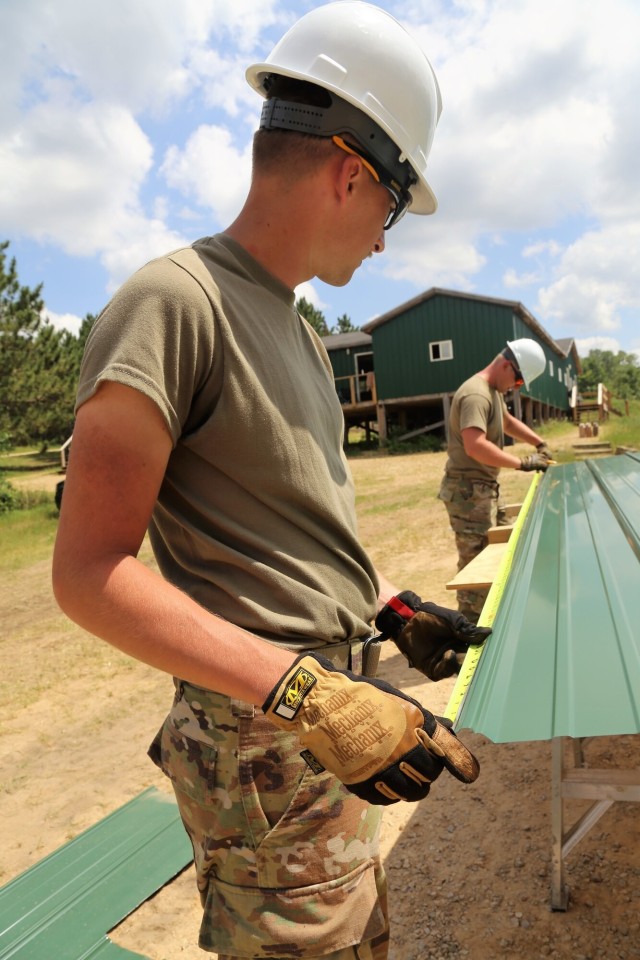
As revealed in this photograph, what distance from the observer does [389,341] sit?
25.4 meters

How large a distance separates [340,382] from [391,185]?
29171 millimetres

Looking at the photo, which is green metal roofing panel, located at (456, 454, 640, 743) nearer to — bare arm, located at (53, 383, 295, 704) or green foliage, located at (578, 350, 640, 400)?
bare arm, located at (53, 383, 295, 704)

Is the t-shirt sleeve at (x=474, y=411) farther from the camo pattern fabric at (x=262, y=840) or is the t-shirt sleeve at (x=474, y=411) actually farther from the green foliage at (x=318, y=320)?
the green foliage at (x=318, y=320)

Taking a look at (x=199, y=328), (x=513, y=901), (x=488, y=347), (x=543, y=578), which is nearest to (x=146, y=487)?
(x=199, y=328)

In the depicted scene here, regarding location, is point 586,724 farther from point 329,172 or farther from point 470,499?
point 470,499

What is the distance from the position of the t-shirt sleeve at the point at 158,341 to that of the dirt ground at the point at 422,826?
100 inches

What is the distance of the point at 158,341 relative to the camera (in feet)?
3.97

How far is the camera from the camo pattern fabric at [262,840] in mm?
1403

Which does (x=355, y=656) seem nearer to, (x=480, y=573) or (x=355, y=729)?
(x=355, y=729)

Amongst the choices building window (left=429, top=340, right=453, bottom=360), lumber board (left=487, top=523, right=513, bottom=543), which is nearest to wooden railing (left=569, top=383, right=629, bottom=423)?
building window (left=429, top=340, right=453, bottom=360)

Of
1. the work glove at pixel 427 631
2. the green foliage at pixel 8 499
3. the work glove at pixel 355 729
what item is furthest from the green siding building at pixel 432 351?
the work glove at pixel 355 729

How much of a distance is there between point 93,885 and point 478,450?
4.00 meters

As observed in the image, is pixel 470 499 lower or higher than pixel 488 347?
lower

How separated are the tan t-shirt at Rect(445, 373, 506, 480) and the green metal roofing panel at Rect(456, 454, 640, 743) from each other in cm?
211
